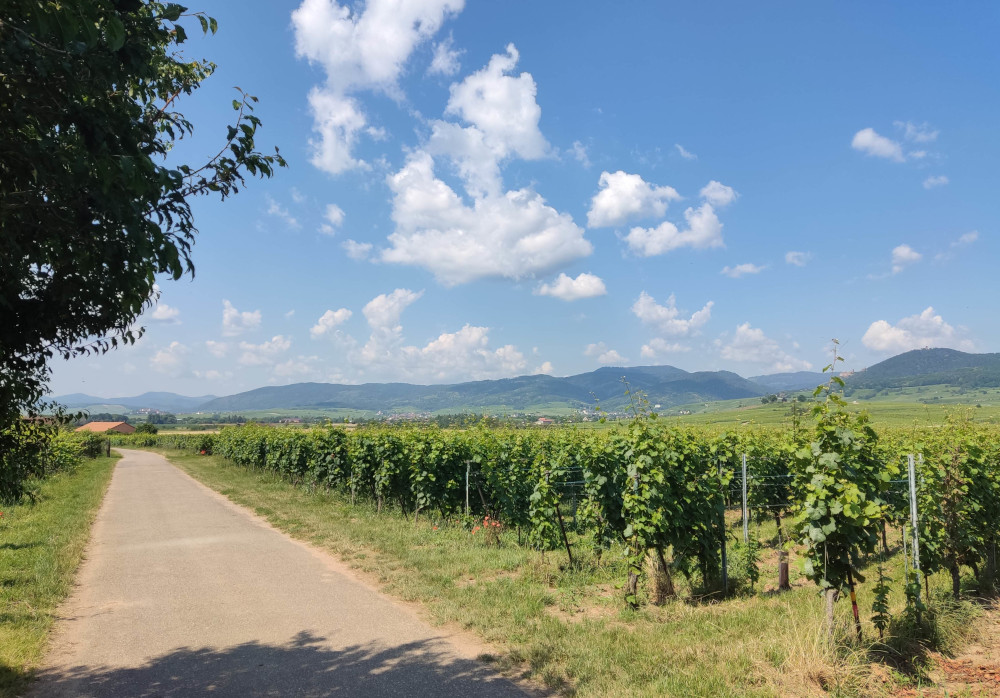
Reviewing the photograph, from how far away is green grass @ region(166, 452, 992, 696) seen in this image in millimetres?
4898

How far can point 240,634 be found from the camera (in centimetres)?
645

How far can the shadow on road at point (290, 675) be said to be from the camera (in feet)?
16.3

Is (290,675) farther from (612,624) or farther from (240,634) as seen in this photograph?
(612,624)

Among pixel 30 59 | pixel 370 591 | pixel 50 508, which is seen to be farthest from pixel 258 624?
pixel 50 508

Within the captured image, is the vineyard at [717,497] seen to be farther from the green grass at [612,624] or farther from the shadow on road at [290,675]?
the shadow on road at [290,675]

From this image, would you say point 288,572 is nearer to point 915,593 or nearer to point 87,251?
point 87,251

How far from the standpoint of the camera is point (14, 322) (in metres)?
4.27

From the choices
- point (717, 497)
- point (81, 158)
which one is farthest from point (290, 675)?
point (717, 497)

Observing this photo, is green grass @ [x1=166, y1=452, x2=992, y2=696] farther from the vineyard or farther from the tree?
the tree

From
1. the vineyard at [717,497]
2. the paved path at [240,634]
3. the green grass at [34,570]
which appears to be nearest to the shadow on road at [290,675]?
the paved path at [240,634]

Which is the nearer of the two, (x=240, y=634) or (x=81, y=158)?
(x=81, y=158)

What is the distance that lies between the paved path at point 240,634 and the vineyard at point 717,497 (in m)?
3.04

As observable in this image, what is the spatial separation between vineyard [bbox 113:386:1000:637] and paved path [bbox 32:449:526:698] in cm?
304

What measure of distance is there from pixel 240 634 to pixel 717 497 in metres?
6.25
